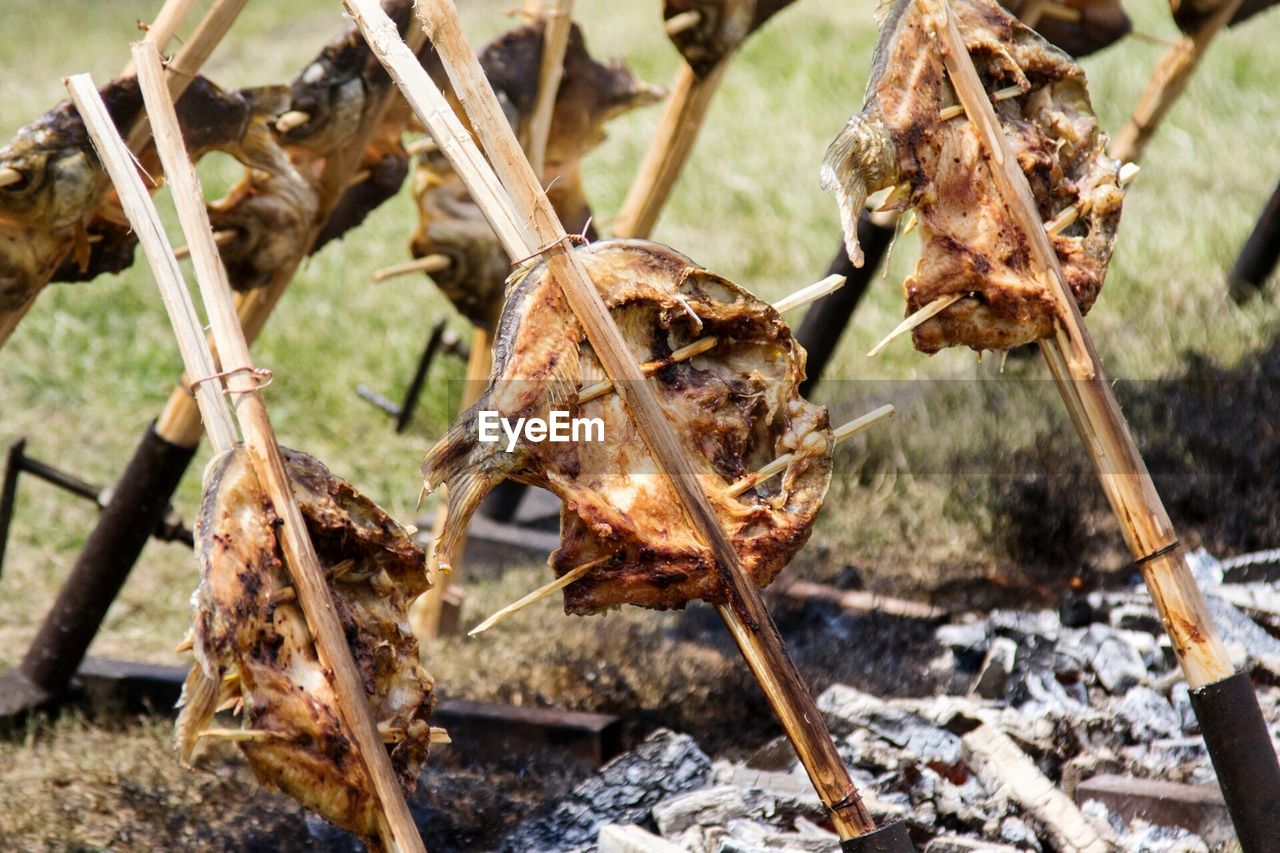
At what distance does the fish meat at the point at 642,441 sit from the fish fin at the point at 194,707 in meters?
0.34

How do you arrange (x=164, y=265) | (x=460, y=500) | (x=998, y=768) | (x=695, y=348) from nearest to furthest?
(x=460, y=500) → (x=164, y=265) → (x=695, y=348) → (x=998, y=768)

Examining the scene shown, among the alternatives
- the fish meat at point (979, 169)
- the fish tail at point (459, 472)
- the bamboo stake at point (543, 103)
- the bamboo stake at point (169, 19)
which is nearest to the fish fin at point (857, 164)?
the fish meat at point (979, 169)

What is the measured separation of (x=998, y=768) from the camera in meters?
2.72

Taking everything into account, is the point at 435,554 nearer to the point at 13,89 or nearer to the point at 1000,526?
the point at 1000,526

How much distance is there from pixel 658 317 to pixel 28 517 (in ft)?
13.4

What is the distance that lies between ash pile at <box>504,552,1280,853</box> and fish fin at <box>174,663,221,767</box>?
943 mm

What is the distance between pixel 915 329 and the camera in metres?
2.29

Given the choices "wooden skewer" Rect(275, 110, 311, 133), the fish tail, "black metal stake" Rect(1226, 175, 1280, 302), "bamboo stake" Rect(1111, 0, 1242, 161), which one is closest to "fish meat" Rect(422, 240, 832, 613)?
the fish tail

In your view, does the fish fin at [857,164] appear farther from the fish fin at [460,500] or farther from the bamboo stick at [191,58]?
the bamboo stick at [191,58]

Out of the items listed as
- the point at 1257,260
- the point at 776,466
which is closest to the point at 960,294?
the point at 776,466

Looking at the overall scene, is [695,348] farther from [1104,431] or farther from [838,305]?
[838,305]

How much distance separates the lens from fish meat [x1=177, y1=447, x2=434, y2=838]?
5.59ft

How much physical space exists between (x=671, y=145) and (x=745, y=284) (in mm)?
2933

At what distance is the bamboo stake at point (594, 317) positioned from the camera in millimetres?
1851
